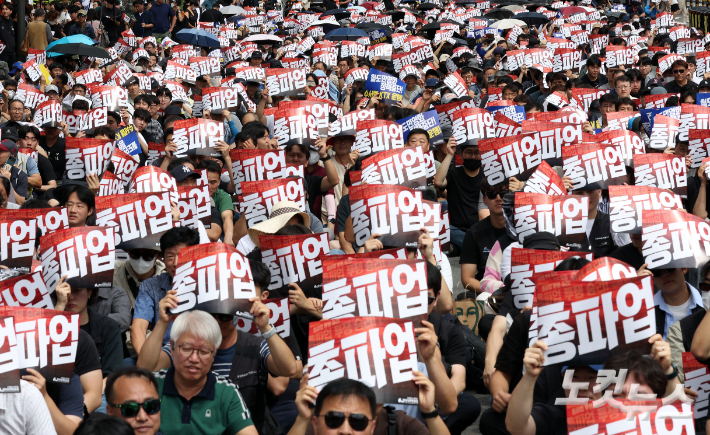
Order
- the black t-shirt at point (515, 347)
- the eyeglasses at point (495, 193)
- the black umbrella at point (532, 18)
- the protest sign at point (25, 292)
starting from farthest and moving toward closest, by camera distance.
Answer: the black umbrella at point (532, 18), the eyeglasses at point (495, 193), the protest sign at point (25, 292), the black t-shirt at point (515, 347)

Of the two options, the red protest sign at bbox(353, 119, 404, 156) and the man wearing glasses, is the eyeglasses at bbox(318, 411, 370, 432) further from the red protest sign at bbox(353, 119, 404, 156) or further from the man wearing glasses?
the man wearing glasses

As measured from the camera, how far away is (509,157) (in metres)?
9.77

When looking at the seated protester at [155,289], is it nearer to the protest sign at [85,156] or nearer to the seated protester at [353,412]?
the seated protester at [353,412]

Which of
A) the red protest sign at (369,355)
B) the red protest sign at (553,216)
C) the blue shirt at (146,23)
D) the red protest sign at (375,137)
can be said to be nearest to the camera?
the red protest sign at (369,355)

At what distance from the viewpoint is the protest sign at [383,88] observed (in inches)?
638

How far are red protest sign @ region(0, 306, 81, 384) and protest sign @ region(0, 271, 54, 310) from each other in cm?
91

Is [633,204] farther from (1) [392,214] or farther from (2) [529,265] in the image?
(1) [392,214]

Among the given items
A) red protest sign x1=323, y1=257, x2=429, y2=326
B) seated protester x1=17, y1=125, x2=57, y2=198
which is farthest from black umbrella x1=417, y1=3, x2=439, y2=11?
red protest sign x1=323, y1=257, x2=429, y2=326

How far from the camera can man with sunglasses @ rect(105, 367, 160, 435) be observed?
455 centimetres

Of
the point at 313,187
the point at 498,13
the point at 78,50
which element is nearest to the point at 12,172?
the point at 313,187

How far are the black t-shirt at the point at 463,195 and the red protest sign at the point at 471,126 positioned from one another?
0.36m

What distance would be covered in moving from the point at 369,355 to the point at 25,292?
237cm

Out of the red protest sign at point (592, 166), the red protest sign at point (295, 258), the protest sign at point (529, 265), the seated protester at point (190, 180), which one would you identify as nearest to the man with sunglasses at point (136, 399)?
the red protest sign at point (295, 258)

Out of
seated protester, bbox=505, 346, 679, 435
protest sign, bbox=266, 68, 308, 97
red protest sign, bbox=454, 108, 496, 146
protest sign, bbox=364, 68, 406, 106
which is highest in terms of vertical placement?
protest sign, bbox=266, 68, 308, 97
